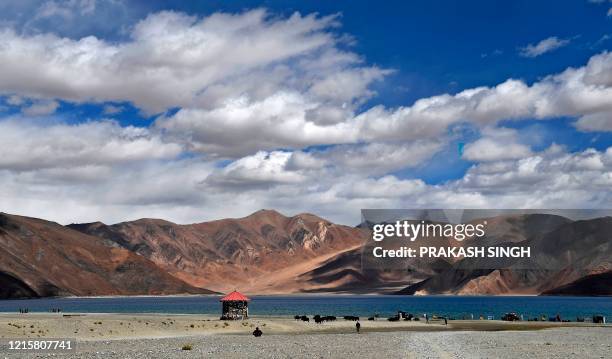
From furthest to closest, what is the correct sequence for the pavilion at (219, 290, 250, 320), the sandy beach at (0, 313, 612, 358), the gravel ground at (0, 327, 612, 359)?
1. the pavilion at (219, 290, 250, 320)
2. the sandy beach at (0, 313, 612, 358)
3. the gravel ground at (0, 327, 612, 359)

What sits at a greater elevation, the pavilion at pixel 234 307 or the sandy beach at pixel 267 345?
the pavilion at pixel 234 307

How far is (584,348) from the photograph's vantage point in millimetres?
50000

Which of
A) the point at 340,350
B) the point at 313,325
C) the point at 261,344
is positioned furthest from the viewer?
the point at 313,325

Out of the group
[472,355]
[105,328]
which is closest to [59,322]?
[105,328]

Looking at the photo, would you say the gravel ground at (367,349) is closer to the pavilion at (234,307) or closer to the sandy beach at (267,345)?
the sandy beach at (267,345)

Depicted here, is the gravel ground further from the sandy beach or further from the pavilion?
the pavilion

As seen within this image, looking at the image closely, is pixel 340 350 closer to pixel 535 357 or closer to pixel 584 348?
pixel 535 357

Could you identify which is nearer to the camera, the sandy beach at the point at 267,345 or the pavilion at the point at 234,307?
the sandy beach at the point at 267,345

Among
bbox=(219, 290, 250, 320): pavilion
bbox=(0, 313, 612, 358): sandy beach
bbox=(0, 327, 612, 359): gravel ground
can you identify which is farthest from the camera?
bbox=(219, 290, 250, 320): pavilion

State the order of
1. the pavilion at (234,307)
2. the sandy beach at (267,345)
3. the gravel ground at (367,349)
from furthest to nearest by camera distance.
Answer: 1. the pavilion at (234,307)
2. the sandy beach at (267,345)
3. the gravel ground at (367,349)

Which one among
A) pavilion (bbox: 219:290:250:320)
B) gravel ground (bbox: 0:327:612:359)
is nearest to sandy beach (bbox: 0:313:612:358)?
gravel ground (bbox: 0:327:612:359)

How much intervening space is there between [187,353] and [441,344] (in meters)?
20.2

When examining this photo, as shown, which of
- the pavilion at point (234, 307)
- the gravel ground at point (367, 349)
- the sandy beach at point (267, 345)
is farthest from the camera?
the pavilion at point (234, 307)

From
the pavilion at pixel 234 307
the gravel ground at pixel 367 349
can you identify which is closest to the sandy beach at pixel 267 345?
the gravel ground at pixel 367 349
